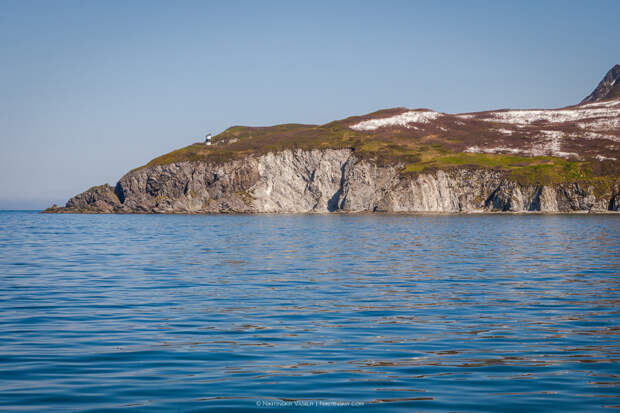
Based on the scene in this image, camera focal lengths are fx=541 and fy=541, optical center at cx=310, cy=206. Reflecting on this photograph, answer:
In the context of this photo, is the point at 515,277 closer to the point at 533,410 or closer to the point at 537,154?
the point at 533,410

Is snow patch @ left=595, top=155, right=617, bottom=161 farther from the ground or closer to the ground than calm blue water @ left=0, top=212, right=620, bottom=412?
farther from the ground

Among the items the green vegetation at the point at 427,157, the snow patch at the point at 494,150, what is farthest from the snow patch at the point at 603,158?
the snow patch at the point at 494,150

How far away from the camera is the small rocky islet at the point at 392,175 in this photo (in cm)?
15412

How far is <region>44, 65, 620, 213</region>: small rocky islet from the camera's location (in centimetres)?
15412

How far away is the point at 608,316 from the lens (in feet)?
55.6

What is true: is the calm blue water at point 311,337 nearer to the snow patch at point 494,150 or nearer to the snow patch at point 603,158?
the snow patch at point 603,158

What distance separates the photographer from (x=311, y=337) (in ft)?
46.3

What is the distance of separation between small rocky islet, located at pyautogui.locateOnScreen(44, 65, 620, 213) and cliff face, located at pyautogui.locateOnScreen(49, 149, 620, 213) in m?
0.32

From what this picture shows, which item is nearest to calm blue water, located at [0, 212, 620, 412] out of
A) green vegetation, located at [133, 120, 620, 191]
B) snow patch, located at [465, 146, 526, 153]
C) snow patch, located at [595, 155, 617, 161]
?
green vegetation, located at [133, 120, 620, 191]

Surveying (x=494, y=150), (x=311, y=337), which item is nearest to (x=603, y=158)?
(x=494, y=150)

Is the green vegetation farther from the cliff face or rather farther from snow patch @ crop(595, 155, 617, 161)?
the cliff face

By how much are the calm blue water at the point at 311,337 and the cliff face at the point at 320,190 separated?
432 ft

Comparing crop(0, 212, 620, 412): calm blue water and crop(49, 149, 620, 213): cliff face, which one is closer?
crop(0, 212, 620, 412): calm blue water

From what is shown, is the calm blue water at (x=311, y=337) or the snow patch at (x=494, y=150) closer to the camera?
the calm blue water at (x=311, y=337)
